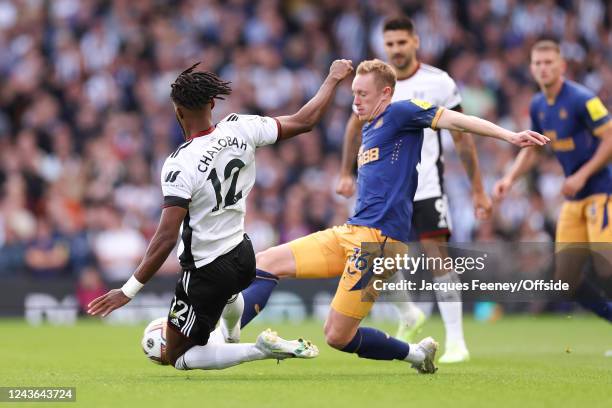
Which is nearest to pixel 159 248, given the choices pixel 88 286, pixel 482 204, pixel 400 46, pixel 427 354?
pixel 427 354

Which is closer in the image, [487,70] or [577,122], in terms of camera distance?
[577,122]

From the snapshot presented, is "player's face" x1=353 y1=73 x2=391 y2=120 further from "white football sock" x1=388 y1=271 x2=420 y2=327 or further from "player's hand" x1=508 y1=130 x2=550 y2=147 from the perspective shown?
"white football sock" x1=388 y1=271 x2=420 y2=327

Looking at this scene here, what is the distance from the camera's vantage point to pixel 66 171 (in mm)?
18250

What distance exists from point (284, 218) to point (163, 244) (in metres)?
10.2

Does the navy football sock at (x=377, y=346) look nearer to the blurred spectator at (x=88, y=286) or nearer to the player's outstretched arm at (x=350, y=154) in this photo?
the player's outstretched arm at (x=350, y=154)

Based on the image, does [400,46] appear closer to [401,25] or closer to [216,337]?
[401,25]

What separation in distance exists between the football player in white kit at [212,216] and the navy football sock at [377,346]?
42cm

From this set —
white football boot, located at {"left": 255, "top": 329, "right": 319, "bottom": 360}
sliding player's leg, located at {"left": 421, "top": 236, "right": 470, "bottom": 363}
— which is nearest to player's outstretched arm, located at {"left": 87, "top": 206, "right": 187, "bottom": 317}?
white football boot, located at {"left": 255, "top": 329, "right": 319, "bottom": 360}

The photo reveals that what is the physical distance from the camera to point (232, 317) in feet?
27.3

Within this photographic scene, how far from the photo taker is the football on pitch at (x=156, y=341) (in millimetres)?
8008

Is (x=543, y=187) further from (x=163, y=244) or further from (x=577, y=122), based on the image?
(x=163, y=244)

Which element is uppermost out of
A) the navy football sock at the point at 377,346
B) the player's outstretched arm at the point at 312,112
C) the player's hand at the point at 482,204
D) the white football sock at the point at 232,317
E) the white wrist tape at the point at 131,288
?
the player's outstretched arm at the point at 312,112

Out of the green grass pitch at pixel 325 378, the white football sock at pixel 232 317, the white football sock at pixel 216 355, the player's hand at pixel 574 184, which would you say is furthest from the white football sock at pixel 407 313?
the white football sock at pixel 216 355

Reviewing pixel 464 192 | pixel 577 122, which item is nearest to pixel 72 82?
pixel 464 192
